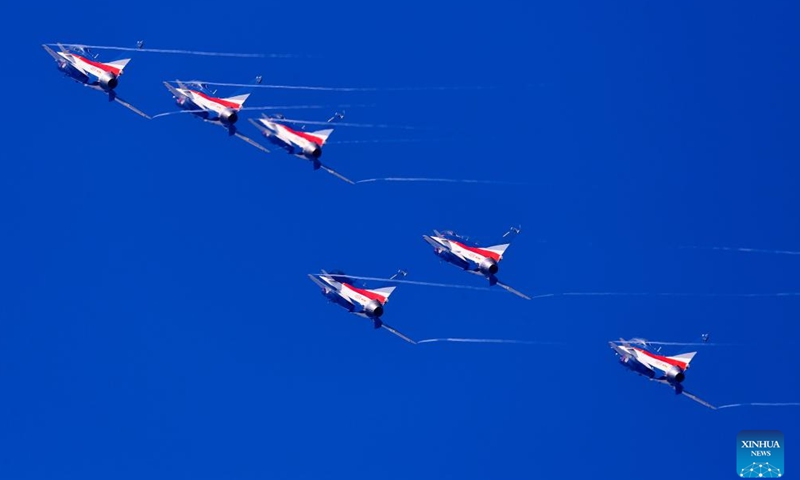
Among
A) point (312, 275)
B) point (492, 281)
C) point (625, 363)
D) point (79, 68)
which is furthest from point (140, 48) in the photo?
point (625, 363)

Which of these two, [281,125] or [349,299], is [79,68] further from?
[349,299]

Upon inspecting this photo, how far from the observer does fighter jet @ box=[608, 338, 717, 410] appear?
2295 inches

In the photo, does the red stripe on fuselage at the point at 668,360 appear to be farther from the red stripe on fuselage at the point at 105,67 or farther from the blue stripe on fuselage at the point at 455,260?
the red stripe on fuselage at the point at 105,67

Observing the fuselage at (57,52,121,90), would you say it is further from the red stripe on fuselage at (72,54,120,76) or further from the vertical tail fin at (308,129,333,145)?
the vertical tail fin at (308,129,333,145)

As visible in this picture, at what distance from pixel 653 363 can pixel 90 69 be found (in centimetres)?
2232

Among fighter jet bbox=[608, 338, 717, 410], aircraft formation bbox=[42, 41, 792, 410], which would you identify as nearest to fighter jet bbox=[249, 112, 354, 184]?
aircraft formation bbox=[42, 41, 792, 410]

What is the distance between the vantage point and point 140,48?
192 ft

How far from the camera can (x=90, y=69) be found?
56000mm

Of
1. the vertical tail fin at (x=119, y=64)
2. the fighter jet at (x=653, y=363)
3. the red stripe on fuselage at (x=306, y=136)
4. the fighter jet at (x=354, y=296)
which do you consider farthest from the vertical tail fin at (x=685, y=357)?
the vertical tail fin at (x=119, y=64)

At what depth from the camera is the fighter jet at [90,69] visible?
5575 centimetres

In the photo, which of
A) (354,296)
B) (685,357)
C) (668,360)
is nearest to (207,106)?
(354,296)

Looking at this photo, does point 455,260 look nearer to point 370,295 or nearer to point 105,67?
point 370,295

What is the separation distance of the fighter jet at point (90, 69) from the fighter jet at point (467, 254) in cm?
1105

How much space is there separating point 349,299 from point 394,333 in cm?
229
